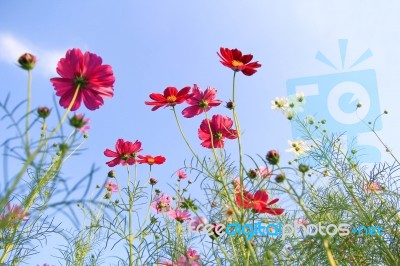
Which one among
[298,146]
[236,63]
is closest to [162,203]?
[298,146]

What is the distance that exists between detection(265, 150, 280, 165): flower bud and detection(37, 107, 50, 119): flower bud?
23.8 inches

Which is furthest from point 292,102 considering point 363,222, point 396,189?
point 363,222

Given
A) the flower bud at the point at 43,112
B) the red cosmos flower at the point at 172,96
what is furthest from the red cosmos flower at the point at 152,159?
the flower bud at the point at 43,112

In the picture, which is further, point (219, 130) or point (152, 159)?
point (152, 159)

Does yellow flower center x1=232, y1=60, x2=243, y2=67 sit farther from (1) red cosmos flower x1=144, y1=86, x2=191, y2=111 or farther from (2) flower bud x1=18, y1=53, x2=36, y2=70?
(2) flower bud x1=18, y1=53, x2=36, y2=70

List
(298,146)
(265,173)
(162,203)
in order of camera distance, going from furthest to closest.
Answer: (298,146), (162,203), (265,173)

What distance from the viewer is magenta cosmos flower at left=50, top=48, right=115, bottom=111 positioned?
1076mm

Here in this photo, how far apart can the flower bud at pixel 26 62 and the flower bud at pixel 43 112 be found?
0.36 feet

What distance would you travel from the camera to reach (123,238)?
6.08ft

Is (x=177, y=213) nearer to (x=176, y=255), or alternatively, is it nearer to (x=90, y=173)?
(x=176, y=255)

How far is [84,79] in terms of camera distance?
109cm

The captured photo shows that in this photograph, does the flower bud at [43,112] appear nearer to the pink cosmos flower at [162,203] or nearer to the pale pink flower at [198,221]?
the pale pink flower at [198,221]

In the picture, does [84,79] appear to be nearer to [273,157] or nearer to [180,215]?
[273,157]

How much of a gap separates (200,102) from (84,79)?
2.25ft
